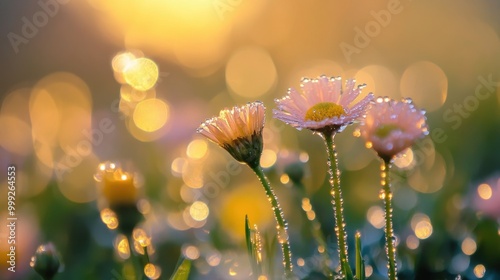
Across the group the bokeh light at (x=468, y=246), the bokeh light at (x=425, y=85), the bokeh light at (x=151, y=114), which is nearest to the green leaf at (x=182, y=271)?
the bokeh light at (x=468, y=246)

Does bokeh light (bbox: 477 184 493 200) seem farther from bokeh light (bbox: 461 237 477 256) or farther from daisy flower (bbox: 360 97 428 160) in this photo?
daisy flower (bbox: 360 97 428 160)

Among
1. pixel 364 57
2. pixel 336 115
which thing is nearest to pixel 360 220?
pixel 336 115

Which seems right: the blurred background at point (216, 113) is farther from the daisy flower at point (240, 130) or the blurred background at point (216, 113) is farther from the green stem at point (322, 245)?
the daisy flower at point (240, 130)

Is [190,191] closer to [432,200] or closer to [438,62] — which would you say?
[432,200]

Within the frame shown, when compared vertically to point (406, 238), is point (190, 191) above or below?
above

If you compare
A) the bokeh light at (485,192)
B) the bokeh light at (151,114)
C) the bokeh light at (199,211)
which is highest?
the bokeh light at (151,114)

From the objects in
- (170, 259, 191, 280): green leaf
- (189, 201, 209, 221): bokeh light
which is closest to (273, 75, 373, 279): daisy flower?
(170, 259, 191, 280): green leaf
